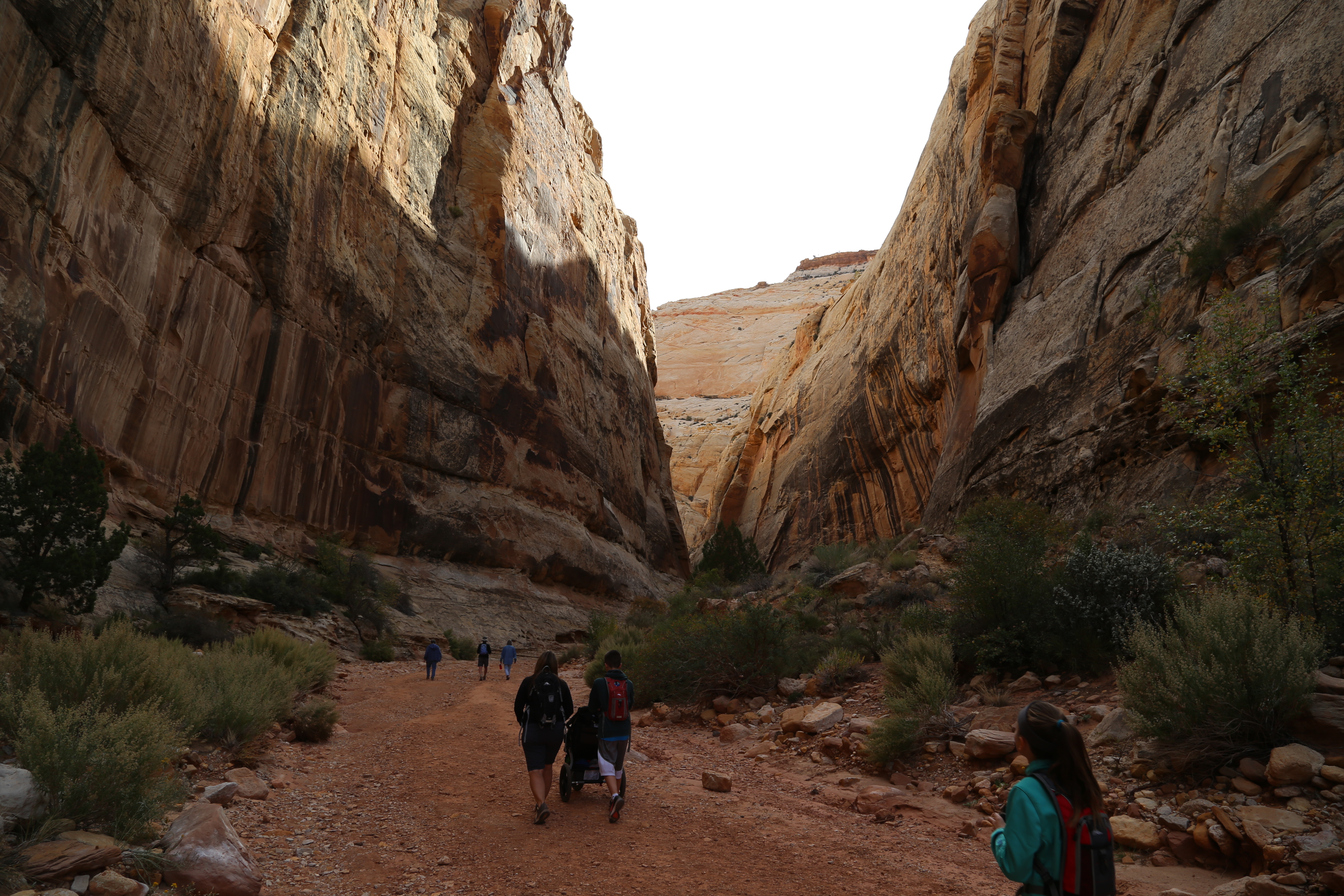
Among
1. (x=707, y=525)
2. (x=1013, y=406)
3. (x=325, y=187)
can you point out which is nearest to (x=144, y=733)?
(x=1013, y=406)

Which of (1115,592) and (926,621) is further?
(926,621)

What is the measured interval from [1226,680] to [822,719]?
4235 mm

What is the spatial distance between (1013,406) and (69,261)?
21.8 m

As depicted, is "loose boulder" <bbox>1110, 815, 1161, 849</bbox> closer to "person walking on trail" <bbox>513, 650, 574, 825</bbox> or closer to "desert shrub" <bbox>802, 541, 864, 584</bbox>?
"person walking on trail" <bbox>513, 650, 574, 825</bbox>

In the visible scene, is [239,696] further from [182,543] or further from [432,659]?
[182,543]

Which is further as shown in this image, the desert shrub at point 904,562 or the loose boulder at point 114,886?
the desert shrub at point 904,562

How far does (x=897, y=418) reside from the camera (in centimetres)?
3206

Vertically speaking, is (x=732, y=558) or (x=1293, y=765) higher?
(x=732, y=558)

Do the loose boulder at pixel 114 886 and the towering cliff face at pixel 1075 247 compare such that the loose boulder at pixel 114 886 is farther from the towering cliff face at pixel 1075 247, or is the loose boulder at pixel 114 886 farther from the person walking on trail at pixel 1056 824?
the towering cliff face at pixel 1075 247

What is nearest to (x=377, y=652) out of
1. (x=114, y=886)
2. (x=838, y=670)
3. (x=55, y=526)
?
(x=55, y=526)

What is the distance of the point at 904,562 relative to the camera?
603 inches

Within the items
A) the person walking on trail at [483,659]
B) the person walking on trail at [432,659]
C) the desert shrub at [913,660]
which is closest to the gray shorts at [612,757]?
the desert shrub at [913,660]

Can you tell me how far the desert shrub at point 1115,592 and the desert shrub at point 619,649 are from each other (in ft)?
18.4

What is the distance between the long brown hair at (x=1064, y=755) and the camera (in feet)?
8.17
